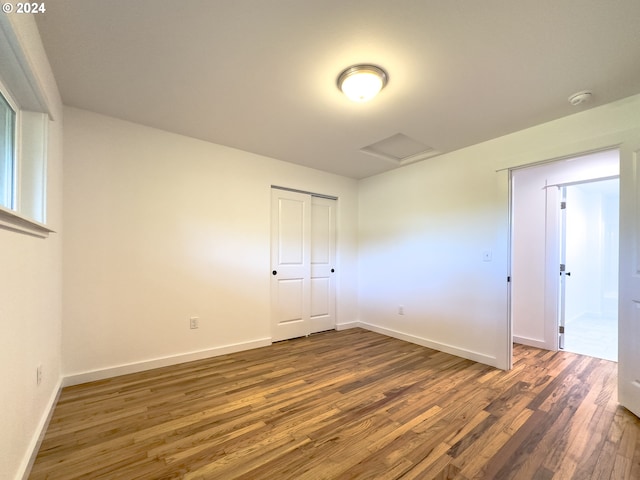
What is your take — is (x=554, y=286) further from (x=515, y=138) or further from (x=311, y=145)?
(x=311, y=145)

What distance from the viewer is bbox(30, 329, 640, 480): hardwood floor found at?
4.87 feet

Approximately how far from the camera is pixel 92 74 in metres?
1.95

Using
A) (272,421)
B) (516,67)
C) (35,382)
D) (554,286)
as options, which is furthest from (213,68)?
(554,286)

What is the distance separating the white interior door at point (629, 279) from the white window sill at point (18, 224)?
3715 millimetres

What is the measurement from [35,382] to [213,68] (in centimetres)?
228

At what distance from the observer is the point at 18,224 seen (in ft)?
4.31

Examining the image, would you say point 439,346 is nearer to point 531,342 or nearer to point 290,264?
point 531,342

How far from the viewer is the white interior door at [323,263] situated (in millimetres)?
4145

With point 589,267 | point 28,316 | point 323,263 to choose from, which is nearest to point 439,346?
point 323,263

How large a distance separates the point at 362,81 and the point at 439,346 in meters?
3.11

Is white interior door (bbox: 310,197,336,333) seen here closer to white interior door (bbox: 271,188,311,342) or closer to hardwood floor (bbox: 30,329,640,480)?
white interior door (bbox: 271,188,311,342)

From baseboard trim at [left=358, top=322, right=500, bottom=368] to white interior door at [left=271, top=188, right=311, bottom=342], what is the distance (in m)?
1.14

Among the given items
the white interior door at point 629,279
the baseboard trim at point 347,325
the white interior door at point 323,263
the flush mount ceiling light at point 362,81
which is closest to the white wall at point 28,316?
the flush mount ceiling light at point 362,81

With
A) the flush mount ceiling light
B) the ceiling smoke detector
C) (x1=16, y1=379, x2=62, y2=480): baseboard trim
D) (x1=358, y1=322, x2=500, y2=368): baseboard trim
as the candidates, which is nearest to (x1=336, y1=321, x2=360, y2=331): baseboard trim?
(x1=358, y1=322, x2=500, y2=368): baseboard trim
